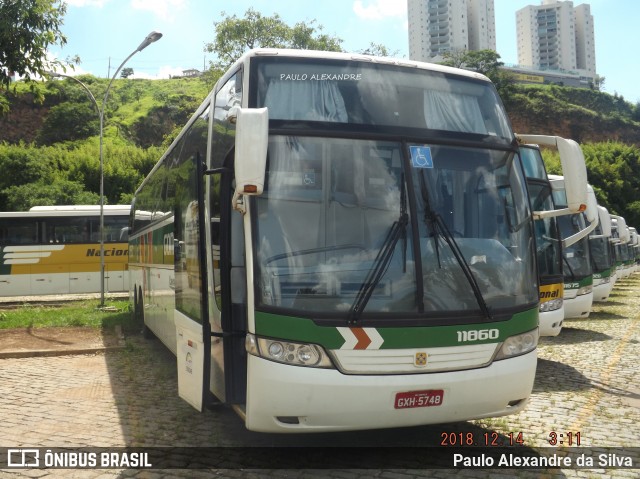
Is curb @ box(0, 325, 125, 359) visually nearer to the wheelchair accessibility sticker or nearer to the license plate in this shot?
the license plate

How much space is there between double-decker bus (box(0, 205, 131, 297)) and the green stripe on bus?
66.7 feet

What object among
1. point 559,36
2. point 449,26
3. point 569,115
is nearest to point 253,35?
point 569,115

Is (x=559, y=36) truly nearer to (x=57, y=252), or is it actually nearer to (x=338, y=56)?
(x=57, y=252)

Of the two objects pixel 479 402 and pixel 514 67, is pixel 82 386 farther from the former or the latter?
pixel 514 67

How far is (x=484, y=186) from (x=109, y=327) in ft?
37.8

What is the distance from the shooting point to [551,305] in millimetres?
9859

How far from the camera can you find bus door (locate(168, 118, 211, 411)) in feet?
17.6

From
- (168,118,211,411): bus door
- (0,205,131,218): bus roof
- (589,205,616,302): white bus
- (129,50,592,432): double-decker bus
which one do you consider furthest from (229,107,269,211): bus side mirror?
(0,205,131,218): bus roof

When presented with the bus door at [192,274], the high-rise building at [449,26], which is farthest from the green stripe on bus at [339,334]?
the high-rise building at [449,26]

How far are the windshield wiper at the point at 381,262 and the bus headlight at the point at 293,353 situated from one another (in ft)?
1.06

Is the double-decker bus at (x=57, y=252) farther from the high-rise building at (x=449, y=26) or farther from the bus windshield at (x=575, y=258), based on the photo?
the high-rise building at (x=449, y=26)

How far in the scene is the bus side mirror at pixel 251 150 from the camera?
180 inches

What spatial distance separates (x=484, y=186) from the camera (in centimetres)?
542

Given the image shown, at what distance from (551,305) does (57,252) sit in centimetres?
1964
